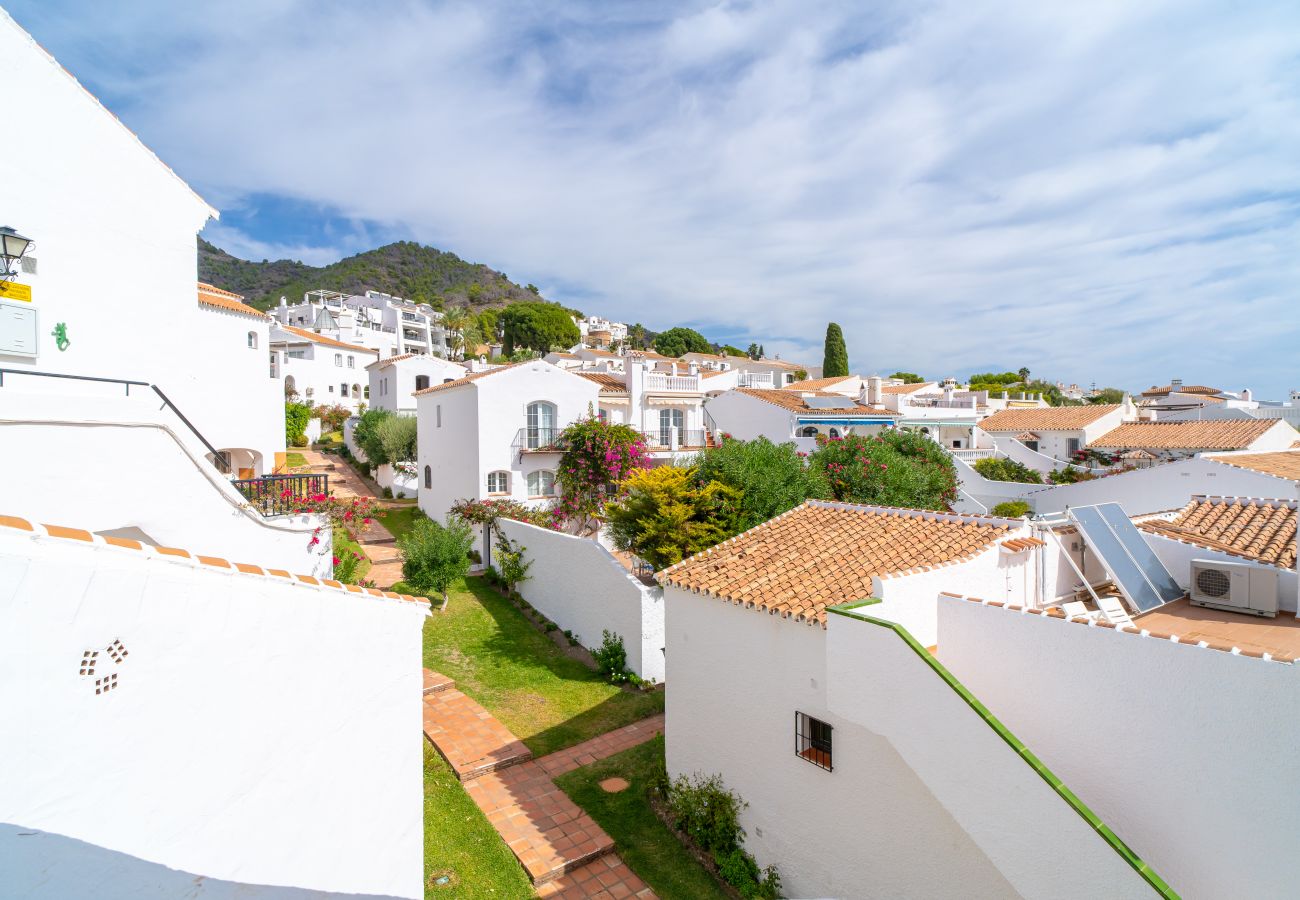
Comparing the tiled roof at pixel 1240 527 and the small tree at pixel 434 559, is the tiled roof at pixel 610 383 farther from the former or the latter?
→ the tiled roof at pixel 1240 527

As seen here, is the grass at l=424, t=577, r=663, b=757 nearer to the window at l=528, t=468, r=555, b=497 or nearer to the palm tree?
the window at l=528, t=468, r=555, b=497

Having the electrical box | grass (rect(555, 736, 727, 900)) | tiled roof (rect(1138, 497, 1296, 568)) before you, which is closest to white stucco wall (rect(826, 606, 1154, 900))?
grass (rect(555, 736, 727, 900))

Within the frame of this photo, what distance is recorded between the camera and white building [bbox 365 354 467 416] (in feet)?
132

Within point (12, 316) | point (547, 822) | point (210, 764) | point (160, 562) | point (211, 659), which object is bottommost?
point (547, 822)

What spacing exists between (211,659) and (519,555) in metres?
15.1

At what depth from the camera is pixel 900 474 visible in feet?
70.7

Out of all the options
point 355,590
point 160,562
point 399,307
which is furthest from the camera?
point 399,307

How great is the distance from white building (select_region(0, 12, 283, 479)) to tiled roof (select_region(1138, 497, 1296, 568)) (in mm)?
15270

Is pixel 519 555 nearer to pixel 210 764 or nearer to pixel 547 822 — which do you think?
pixel 547 822

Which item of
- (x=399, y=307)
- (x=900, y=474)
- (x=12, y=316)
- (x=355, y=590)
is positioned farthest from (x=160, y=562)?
(x=399, y=307)

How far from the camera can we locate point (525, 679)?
15.5 m

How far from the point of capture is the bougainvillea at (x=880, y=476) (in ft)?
69.8

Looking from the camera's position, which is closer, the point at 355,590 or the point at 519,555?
the point at 355,590

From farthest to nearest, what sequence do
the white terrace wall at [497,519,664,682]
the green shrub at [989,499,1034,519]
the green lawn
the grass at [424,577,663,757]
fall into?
the green shrub at [989,499,1034,519] → the green lawn → the white terrace wall at [497,519,664,682] → the grass at [424,577,663,757]
